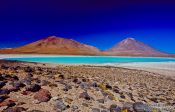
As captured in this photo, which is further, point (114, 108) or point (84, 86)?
point (84, 86)

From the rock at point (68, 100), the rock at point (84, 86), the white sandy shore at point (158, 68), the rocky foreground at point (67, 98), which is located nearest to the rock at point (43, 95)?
the rocky foreground at point (67, 98)

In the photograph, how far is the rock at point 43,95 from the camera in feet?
22.0

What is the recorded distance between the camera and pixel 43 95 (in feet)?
22.6

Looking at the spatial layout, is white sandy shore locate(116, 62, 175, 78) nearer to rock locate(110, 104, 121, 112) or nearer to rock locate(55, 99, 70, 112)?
rock locate(110, 104, 121, 112)

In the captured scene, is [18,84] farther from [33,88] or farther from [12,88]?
[33,88]

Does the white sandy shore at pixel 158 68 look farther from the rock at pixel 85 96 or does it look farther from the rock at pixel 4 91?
the rock at pixel 4 91

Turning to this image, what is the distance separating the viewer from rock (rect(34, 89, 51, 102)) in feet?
22.0

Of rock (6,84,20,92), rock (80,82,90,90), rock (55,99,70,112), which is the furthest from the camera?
rock (80,82,90,90)

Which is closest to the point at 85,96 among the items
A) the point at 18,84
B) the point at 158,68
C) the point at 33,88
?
the point at 33,88

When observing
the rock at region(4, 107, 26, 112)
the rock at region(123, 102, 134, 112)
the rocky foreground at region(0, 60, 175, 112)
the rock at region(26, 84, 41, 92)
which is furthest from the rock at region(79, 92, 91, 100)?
the rock at region(4, 107, 26, 112)

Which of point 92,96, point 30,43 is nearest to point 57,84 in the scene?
point 92,96

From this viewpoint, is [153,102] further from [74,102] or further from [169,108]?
[74,102]

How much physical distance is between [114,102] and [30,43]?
197 metres

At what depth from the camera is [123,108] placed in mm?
6852
